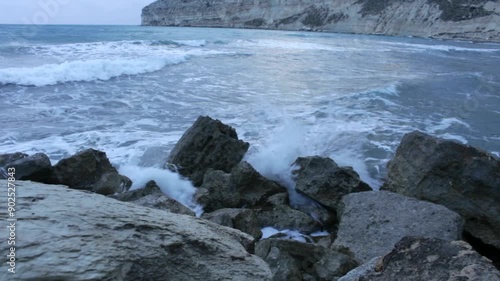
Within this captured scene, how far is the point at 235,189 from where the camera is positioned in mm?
5082

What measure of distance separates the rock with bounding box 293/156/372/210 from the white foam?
151cm

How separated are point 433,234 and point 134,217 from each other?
2.78 metres

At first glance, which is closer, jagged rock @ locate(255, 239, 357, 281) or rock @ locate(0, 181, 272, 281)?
rock @ locate(0, 181, 272, 281)

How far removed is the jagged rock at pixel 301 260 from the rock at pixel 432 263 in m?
1.14

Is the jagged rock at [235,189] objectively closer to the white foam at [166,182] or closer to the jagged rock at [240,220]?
the white foam at [166,182]

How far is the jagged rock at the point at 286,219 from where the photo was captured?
14.9 ft

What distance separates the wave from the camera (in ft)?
43.3

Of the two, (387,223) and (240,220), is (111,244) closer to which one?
(240,220)

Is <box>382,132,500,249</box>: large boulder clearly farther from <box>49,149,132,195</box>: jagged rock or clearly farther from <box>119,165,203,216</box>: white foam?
<box>49,149,132,195</box>: jagged rock

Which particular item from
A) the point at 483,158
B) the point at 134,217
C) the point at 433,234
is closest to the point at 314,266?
the point at 433,234

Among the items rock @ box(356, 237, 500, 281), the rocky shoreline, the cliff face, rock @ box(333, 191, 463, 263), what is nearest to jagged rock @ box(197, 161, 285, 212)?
the rocky shoreline

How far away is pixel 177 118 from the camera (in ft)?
29.8

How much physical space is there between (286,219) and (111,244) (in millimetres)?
3151

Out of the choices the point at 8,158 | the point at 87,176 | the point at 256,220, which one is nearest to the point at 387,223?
the point at 256,220
